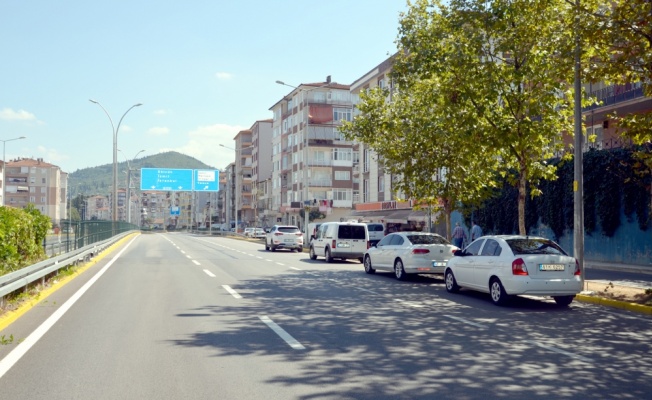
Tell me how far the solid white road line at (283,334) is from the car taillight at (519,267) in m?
5.14

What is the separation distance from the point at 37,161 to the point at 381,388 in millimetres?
163778

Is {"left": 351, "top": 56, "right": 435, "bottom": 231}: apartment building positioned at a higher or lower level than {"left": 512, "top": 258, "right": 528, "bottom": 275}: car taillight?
higher

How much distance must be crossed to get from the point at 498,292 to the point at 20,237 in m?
10.6

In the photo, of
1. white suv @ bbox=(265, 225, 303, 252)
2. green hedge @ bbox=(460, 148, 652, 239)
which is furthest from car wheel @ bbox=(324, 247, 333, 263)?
white suv @ bbox=(265, 225, 303, 252)

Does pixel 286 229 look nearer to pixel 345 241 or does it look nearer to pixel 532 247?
pixel 345 241

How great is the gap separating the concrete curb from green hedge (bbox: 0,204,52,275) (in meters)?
12.0

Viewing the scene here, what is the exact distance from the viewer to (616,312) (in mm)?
12250

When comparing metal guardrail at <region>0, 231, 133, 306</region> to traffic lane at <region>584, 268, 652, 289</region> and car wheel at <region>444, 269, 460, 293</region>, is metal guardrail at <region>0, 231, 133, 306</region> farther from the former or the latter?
traffic lane at <region>584, 268, 652, 289</region>

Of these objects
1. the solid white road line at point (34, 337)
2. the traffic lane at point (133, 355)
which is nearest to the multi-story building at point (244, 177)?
the solid white road line at point (34, 337)

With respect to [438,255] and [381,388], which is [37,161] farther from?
[381,388]

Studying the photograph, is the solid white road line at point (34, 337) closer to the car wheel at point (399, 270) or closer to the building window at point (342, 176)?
the car wheel at point (399, 270)

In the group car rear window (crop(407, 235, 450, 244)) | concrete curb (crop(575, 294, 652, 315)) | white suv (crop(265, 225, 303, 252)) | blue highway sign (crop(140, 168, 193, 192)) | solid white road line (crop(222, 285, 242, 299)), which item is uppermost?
blue highway sign (crop(140, 168, 193, 192))

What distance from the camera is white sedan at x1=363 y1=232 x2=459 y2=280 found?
1784 cm

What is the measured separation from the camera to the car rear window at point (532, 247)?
12.8m
